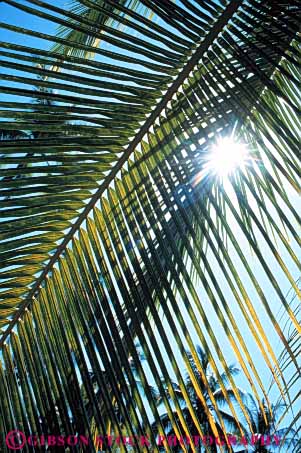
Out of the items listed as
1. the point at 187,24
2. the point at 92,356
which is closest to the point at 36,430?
the point at 92,356

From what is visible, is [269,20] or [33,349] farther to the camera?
[33,349]

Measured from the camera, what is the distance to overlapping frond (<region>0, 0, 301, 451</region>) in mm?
836

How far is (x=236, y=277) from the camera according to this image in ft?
2.91

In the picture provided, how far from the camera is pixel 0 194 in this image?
0.86m

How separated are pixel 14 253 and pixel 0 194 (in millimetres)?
146

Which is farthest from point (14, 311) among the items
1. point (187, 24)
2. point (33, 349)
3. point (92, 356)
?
point (187, 24)

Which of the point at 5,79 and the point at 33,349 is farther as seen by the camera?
the point at 33,349

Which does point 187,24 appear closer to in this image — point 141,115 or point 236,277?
point 141,115

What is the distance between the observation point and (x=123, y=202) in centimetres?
94

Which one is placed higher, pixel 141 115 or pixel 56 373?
pixel 141 115

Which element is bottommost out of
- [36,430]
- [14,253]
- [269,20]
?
[36,430]

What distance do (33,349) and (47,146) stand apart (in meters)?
0.45

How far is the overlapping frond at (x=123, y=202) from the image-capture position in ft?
2.74

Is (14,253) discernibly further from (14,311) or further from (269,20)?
→ (269,20)
